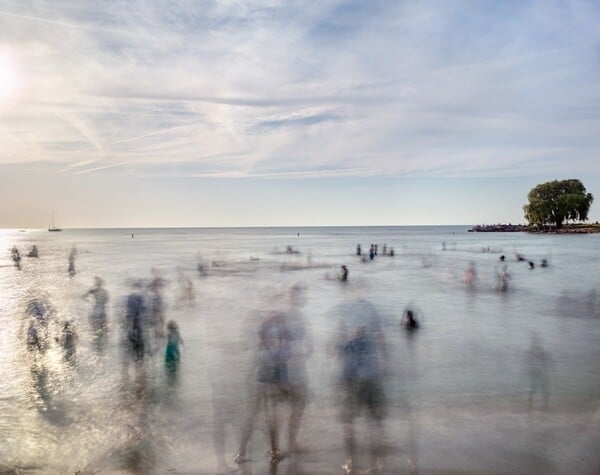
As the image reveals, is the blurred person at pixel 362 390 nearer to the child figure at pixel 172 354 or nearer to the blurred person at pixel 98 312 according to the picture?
the child figure at pixel 172 354

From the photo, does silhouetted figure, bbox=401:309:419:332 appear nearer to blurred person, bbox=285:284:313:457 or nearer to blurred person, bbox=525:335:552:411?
blurred person, bbox=525:335:552:411

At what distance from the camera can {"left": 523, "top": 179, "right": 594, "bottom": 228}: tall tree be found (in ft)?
425

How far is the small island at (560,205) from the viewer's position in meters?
130

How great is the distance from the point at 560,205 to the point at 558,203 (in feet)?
2.52

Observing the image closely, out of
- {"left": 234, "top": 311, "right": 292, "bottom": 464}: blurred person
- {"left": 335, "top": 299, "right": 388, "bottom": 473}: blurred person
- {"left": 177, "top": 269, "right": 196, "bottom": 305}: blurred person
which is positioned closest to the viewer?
{"left": 234, "top": 311, "right": 292, "bottom": 464}: blurred person

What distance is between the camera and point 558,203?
133 meters

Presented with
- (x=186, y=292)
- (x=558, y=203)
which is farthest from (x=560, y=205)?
(x=186, y=292)

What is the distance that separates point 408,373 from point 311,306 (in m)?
11.8

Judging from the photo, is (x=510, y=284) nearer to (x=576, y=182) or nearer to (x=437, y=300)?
(x=437, y=300)

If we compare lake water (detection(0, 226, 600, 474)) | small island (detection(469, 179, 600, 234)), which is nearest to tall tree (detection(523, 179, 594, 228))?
small island (detection(469, 179, 600, 234))

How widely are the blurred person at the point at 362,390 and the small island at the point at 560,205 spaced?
444 feet

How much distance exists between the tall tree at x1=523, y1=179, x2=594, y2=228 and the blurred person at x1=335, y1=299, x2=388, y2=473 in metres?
135

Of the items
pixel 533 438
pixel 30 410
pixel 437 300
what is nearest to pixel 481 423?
pixel 533 438

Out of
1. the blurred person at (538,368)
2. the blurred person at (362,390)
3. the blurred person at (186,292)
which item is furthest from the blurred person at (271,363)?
the blurred person at (186,292)
